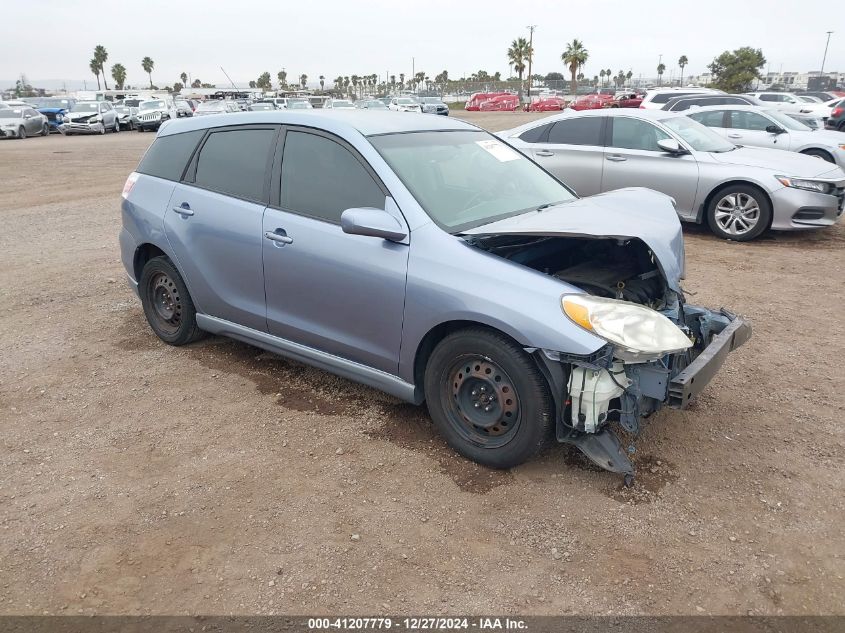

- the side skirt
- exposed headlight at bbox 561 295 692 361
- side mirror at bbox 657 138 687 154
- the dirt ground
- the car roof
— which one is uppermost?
the car roof

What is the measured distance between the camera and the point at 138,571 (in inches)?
109

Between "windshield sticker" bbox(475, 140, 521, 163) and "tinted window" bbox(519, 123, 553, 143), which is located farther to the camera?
"tinted window" bbox(519, 123, 553, 143)

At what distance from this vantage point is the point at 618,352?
3.01 meters

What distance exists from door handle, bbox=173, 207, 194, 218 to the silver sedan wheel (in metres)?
6.77

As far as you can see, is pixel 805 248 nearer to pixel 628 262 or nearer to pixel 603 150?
pixel 603 150

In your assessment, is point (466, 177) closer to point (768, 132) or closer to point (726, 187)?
point (726, 187)

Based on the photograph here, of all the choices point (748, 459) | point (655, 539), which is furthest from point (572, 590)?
point (748, 459)

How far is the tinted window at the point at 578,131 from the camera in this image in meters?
9.09

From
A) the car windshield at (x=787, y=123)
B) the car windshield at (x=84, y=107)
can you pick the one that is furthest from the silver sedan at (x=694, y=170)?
the car windshield at (x=84, y=107)

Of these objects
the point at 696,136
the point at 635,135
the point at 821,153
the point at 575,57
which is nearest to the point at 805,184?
A: the point at 696,136

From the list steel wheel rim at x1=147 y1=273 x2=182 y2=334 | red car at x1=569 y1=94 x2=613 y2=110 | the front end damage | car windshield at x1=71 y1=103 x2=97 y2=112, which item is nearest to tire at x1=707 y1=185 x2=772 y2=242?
the front end damage

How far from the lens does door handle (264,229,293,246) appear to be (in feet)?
13.0

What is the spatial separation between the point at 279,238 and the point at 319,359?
0.79 m

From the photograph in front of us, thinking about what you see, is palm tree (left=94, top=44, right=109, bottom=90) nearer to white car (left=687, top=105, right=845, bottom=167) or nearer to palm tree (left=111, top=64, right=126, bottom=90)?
palm tree (left=111, top=64, right=126, bottom=90)
